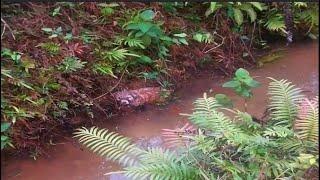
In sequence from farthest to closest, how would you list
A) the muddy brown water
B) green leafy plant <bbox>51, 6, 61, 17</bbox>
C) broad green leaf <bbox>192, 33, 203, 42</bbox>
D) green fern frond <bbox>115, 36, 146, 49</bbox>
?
1. broad green leaf <bbox>192, 33, 203, 42</bbox>
2. green fern frond <bbox>115, 36, 146, 49</bbox>
3. green leafy plant <bbox>51, 6, 61, 17</bbox>
4. the muddy brown water

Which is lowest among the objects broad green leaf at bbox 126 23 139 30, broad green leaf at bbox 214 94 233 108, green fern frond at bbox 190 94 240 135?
broad green leaf at bbox 214 94 233 108

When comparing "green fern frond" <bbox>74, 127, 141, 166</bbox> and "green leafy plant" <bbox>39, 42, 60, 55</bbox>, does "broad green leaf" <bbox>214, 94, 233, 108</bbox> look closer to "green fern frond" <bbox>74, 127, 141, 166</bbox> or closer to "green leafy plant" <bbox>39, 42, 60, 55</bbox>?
"green fern frond" <bbox>74, 127, 141, 166</bbox>

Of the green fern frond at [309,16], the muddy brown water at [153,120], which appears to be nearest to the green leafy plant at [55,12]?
the muddy brown water at [153,120]

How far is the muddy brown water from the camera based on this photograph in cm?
356

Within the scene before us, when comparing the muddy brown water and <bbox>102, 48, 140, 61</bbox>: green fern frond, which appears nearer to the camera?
the muddy brown water

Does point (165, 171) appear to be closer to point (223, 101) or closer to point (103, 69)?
point (223, 101)

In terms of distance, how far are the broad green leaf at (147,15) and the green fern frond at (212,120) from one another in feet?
4.84

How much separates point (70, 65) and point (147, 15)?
103cm

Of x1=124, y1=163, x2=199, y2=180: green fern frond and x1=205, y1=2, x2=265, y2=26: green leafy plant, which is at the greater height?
x1=205, y1=2, x2=265, y2=26: green leafy plant

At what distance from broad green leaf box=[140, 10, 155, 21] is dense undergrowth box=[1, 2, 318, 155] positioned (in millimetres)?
14

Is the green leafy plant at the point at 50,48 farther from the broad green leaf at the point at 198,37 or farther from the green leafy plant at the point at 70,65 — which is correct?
the broad green leaf at the point at 198,37

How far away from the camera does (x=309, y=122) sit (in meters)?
2.99

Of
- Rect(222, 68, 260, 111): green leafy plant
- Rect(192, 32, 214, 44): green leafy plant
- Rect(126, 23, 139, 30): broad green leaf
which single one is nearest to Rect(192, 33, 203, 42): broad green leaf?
Rect(192, 32, 214, 44): green leafy plant

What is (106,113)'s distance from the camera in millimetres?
4242
